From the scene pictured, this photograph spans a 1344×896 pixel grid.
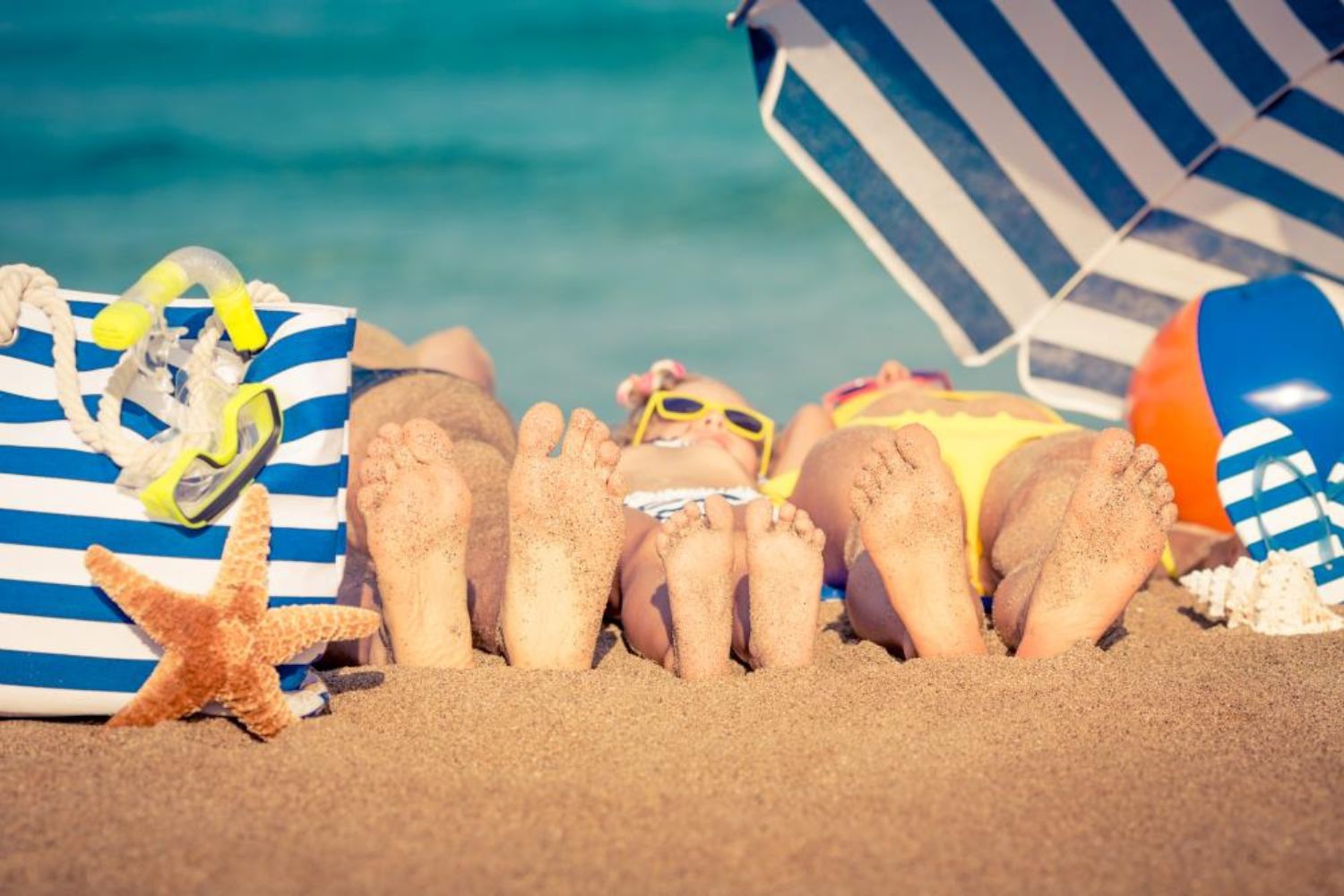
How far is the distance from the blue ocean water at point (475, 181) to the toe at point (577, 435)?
171 inches

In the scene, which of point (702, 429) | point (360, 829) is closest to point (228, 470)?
point (360, 829)

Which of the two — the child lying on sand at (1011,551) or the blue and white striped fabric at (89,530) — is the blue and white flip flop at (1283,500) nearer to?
the child lying on sand at (1011,551)

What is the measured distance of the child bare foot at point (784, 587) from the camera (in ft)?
8.04

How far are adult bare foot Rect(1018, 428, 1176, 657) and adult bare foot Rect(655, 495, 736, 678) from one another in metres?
0.59

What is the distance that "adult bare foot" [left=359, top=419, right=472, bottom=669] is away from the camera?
2434 millimetres

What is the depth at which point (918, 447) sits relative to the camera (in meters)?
2.47

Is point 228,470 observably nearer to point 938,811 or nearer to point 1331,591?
point 938,811

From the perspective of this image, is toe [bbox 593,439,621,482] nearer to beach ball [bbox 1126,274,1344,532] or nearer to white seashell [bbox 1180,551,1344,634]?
white seashell [bbox 1180,551,1344,634]

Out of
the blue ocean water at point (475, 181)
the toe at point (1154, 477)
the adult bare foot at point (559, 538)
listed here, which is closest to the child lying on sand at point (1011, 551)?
the toe at point (1154, 477)

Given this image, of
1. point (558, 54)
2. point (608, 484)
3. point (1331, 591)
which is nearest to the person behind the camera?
point (608, 484)

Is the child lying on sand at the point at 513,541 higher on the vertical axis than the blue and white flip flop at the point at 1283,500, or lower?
higher

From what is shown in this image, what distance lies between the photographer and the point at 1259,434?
3.00 metres

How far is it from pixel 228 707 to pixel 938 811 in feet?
3.74

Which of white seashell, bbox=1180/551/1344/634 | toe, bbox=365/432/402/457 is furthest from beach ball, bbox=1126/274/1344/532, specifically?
toe, bbox=365/432/402/457
